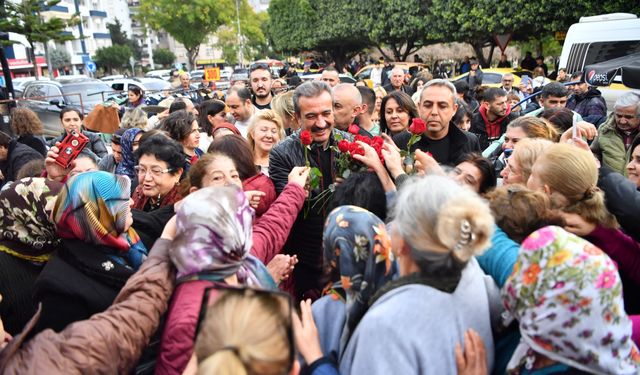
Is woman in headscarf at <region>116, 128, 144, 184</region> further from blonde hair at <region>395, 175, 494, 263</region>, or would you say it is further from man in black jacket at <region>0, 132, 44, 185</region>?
blonde hair at <region>395, 175, 494, 263</region>

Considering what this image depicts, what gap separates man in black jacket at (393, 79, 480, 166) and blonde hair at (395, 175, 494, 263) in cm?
213

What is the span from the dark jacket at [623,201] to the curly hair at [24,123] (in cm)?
660

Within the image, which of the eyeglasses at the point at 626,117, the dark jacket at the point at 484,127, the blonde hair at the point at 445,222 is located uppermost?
the blonde hair at the point at 445,222

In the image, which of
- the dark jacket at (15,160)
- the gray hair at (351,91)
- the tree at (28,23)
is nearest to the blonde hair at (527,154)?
the gray hair at (351,91)

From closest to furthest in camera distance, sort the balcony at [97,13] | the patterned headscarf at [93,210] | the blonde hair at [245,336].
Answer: the blonde hair at [245,336], the patterned headscarf at [93,210], the balcony at [97,13]

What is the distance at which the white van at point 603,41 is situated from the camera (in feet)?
35.5

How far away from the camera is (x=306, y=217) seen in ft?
9.84

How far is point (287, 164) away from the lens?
317 centimetres

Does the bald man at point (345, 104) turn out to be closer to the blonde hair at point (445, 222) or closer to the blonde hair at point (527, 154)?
the blonde hair at point (527, 154)

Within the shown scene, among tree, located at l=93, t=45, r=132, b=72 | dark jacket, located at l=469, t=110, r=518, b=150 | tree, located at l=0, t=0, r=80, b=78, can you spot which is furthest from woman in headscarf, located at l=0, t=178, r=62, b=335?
tree, located at l=93, t=45, r=132, b=72

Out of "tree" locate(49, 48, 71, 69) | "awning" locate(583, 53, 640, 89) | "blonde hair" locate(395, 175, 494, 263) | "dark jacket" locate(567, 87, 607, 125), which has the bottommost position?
"dark jacket" locate(567, 87, 607, 125)

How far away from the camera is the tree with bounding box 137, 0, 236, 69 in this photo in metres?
44.4

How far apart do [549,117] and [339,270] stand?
359 cm

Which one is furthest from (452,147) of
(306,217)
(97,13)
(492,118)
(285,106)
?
(97,13)
